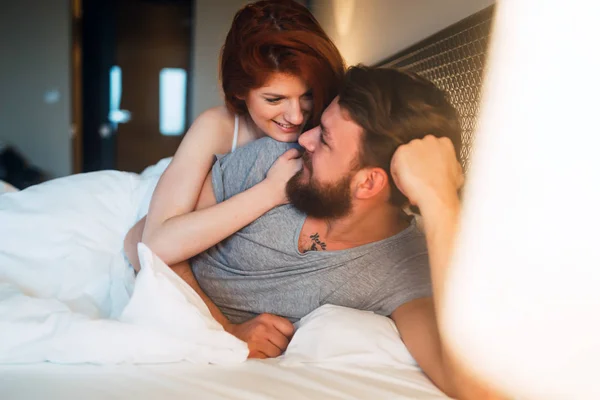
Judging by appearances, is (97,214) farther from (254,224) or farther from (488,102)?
(488,102)

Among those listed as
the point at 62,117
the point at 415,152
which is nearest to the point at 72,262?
the point at 415,152

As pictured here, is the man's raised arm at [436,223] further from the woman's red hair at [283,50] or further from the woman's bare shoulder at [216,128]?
the woman's bare shoulder at [216,128]

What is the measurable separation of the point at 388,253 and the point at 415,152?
273 millimetres

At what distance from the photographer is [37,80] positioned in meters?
4.21

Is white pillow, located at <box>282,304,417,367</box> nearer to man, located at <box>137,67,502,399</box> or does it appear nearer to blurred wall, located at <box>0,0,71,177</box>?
man, located at <box>137,67,502,399</box>

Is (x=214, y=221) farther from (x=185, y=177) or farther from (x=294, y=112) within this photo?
(x=294, y=112)

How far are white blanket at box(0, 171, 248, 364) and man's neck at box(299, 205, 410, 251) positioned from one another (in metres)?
0.29

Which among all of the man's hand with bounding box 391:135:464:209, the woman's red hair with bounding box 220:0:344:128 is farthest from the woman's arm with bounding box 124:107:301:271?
the man's hand with bounding box 391:135:464:209

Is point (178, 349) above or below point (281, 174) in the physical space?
below

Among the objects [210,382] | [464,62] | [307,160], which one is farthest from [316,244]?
[464,62]

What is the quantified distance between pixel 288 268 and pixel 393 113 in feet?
1.28

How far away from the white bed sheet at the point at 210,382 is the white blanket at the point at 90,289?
3 centimetres

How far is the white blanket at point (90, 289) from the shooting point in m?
0.85

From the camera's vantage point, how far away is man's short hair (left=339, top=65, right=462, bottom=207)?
96 cm
